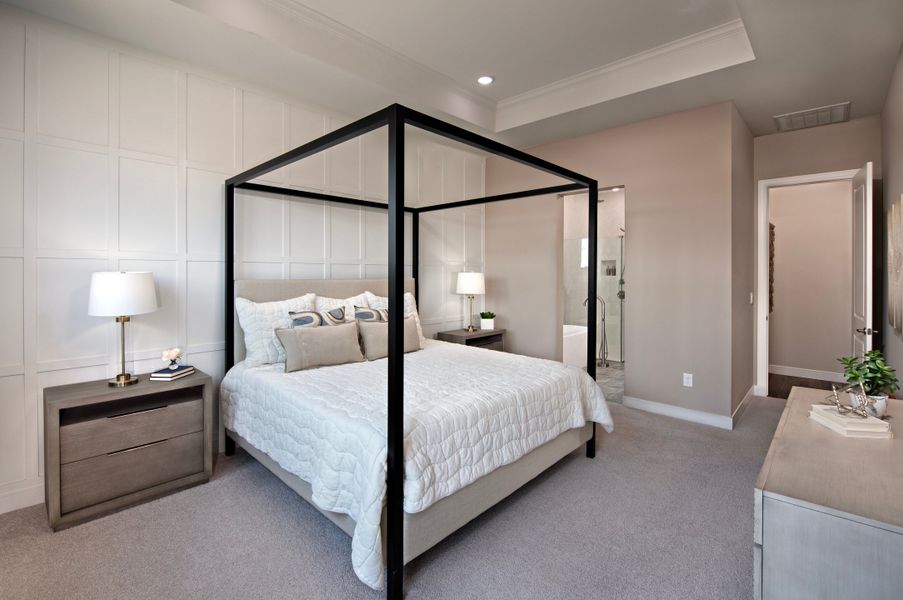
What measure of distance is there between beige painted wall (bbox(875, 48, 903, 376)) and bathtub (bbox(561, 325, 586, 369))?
2.76 meters

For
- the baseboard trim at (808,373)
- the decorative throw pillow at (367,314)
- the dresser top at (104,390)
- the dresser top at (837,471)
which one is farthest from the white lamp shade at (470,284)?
the baseboard trim at (808,373)

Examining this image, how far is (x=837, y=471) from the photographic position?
4.66ft

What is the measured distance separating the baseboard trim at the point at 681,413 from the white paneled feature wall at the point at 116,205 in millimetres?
3111

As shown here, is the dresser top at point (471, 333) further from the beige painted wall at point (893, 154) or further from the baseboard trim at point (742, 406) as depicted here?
the beige painted wall at point (893, 154)

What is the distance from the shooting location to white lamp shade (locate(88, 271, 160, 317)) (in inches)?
92.1

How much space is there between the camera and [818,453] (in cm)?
155

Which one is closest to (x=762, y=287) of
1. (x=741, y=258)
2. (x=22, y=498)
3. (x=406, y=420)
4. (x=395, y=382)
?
(x=741, y=258)

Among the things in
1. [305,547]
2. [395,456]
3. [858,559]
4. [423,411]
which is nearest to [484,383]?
[423,411]

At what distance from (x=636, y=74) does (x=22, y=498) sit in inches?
189

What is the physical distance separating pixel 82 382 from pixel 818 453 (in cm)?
357

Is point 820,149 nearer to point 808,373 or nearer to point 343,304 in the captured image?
point 808,373

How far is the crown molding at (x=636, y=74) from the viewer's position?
9.64 feet

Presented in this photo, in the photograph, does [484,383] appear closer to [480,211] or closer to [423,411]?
[423,411]

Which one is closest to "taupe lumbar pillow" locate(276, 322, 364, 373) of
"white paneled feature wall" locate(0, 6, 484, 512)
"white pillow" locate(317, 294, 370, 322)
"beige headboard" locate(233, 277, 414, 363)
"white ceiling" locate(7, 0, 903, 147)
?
"white pillow" locate(317, 294, 370, 322)
